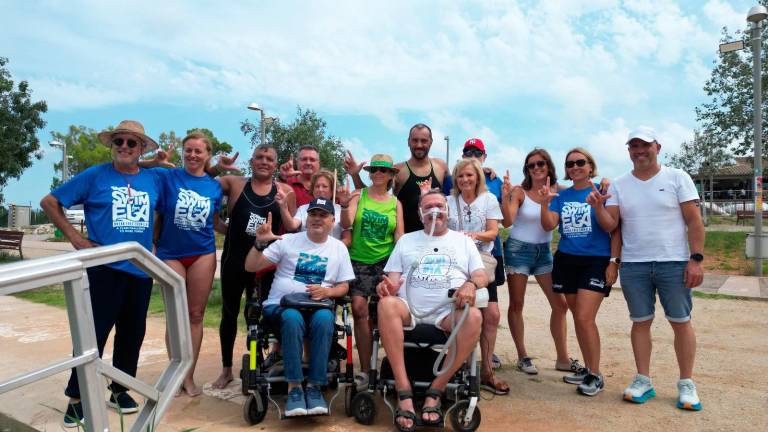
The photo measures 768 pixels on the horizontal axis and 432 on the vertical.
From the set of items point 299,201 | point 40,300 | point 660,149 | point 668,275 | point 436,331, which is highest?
point 660,149

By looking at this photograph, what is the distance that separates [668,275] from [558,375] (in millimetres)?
1358

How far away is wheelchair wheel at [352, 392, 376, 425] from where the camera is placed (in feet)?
11.6

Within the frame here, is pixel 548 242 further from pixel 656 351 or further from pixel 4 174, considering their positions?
pixel 4 174

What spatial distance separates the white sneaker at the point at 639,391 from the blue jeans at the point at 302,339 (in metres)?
2.20

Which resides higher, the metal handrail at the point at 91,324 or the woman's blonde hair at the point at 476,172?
the woman's blonde hair at the point at 476,172

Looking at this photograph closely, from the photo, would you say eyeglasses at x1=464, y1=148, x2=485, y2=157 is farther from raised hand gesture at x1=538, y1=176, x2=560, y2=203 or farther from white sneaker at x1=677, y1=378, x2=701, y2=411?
white sneaker at x1=677, y1=378, x2=701, y2=411

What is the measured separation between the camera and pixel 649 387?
13.3 ft

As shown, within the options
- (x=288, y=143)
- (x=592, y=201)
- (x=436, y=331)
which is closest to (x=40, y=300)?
(x=436, y=331)

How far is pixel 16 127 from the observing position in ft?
49.2

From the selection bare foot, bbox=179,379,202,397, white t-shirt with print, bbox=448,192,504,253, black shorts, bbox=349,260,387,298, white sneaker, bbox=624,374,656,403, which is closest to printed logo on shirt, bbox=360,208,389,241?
black shorts, bbox=349,260,387,298

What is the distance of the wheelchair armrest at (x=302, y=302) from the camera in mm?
3629


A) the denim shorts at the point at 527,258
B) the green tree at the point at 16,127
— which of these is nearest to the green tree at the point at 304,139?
the green tree at the point at 16,127

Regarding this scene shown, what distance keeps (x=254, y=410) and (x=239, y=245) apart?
1266 millimetres

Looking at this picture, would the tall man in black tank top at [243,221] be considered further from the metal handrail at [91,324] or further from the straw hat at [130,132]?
the metal handrail at [91,324]
